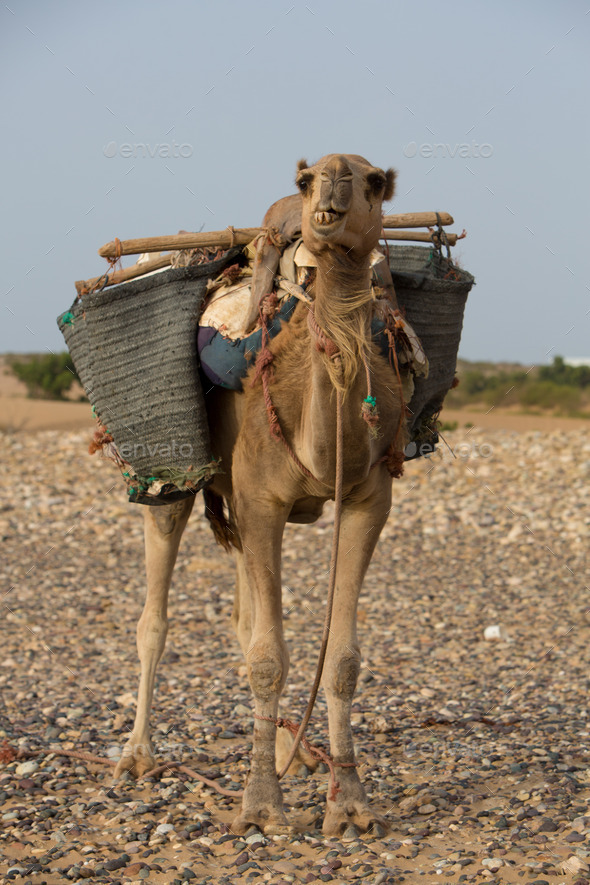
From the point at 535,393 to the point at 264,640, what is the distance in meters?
33.9

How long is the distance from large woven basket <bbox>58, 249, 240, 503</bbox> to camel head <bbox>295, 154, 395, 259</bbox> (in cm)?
152

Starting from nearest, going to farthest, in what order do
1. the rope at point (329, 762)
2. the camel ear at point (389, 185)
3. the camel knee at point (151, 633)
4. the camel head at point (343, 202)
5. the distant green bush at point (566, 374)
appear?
the camel head at point (343, 202) < the camel ear at point (389, 185) < the rope at point (329, 762) < the camel knee at point (151, 633) < the distant green bush at point (566, 374)

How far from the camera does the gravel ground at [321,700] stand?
4695mm

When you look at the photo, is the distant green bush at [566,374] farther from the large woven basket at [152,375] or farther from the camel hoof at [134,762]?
the large woven basket at [152,375]

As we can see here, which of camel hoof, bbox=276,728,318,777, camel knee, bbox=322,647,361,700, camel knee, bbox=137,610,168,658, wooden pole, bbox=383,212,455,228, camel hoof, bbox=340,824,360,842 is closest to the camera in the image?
camel hoof, bbox=340,824,360,842

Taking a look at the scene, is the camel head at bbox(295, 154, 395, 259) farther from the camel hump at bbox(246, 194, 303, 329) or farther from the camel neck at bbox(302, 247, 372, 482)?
the camel hump at bbox(246, 194, 303, 329)

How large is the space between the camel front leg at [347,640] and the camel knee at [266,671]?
249 millimetres

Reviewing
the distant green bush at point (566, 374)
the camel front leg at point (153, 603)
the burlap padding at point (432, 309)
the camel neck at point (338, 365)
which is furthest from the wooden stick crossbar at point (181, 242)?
the distant green bush at point (566, 374)

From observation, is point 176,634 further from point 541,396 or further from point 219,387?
point 541,396

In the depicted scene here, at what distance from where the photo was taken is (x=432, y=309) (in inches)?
229

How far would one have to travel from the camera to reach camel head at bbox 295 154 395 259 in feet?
12.1

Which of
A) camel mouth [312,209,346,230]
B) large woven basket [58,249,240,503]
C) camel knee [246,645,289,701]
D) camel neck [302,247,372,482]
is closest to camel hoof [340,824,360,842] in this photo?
camel knee [246,645,289,701]

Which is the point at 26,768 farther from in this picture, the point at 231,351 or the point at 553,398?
the point at 553,398

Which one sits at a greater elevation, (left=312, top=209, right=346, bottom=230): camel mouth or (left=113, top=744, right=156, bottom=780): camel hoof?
(left=312, top=209, right=346, bottom=230): camel mouth
